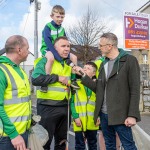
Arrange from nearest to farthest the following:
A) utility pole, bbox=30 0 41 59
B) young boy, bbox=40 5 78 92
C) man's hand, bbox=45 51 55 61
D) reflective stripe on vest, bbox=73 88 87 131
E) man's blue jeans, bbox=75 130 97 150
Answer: man's hand, bbox=45 51 55 61 → young boy, bbox=40 5 78 92 → reflective stripe on vest, bbox=73 88 87 131 → man's blue jeans, bbox=75 130 97 150 → utility pole, bbox=30 0 41 59

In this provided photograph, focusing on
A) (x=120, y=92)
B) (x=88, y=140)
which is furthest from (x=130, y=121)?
(x=88, y=140)

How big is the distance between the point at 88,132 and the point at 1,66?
7.78ft

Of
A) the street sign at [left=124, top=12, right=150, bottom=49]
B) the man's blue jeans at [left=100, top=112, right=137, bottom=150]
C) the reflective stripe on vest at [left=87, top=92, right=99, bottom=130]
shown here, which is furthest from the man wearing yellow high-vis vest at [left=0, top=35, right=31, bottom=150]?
the street sign at [left=124, top=12, right=150, bottom=49]

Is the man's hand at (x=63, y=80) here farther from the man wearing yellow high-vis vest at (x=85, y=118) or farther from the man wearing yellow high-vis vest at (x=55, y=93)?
the man wearing yellow high-vis vest at (x=85, y=118)

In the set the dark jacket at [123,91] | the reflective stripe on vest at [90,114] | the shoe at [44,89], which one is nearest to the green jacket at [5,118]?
the shoe at [44,89]

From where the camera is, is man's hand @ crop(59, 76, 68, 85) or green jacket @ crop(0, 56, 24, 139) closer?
green jacket @ crop(0, 56, 24, 139)

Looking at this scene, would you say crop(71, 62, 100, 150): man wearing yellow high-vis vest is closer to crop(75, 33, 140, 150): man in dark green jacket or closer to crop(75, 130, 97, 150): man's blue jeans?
crop(75, 130, 97, 150): man's blue jeans

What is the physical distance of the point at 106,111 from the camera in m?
4.36

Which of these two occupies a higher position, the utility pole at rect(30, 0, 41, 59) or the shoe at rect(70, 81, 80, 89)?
the utility pole at rect(30, 0, 41, 59)

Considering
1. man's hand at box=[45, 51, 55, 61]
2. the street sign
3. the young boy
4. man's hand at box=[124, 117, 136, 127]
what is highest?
the street sign

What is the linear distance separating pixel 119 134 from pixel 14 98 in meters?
1.64

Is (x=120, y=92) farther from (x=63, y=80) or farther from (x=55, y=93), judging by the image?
(x=55, y=93)

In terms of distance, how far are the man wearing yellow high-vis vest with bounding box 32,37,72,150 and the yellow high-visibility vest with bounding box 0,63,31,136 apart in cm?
83

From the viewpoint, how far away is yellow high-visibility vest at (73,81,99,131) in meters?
5.12
